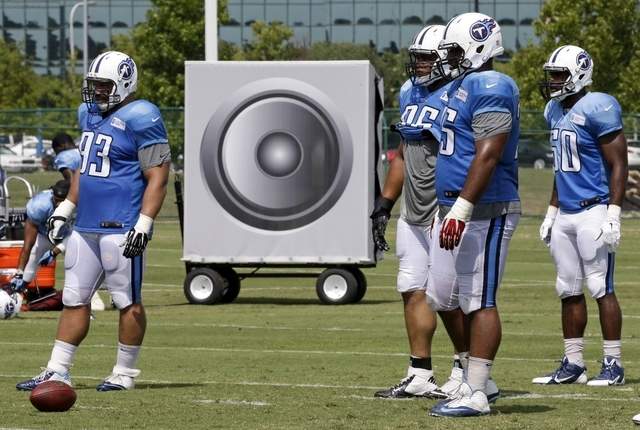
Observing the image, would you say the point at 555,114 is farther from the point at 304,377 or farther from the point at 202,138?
the point at 202,138

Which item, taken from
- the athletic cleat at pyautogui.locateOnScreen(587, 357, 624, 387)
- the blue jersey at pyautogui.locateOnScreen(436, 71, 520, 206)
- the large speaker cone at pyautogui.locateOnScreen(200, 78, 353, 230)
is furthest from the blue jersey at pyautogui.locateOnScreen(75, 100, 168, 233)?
the large speaker cone at pyautogui.locateOnScreen(200, 78, 353, 230)

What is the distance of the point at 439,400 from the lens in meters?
9.68

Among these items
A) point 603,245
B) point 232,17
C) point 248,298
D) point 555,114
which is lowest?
point 248,298

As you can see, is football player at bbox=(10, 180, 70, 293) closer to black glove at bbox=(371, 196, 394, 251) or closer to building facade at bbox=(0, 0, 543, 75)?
black glove at bbox=(371, 196, 394, 251)

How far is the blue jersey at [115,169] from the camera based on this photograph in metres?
10.0

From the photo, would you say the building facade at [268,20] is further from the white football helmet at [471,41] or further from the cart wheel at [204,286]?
the white football helmet at [471,41]

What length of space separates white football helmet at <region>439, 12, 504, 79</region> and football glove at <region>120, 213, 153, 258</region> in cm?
204

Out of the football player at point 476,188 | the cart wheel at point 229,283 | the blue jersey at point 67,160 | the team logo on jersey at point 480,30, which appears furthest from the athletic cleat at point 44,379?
the cart wheel at point 229,283

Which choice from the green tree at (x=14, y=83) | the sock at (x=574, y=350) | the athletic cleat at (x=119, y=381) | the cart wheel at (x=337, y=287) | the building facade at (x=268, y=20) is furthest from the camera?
the building facade at (x=268, y=20)

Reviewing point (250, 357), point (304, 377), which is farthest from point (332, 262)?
point (304, 377)

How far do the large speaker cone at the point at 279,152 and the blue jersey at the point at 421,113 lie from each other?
342 inches

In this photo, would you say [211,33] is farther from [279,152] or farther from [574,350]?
[574,350]

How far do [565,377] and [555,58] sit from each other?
6.56ft

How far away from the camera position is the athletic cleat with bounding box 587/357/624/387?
1054 centimetres
